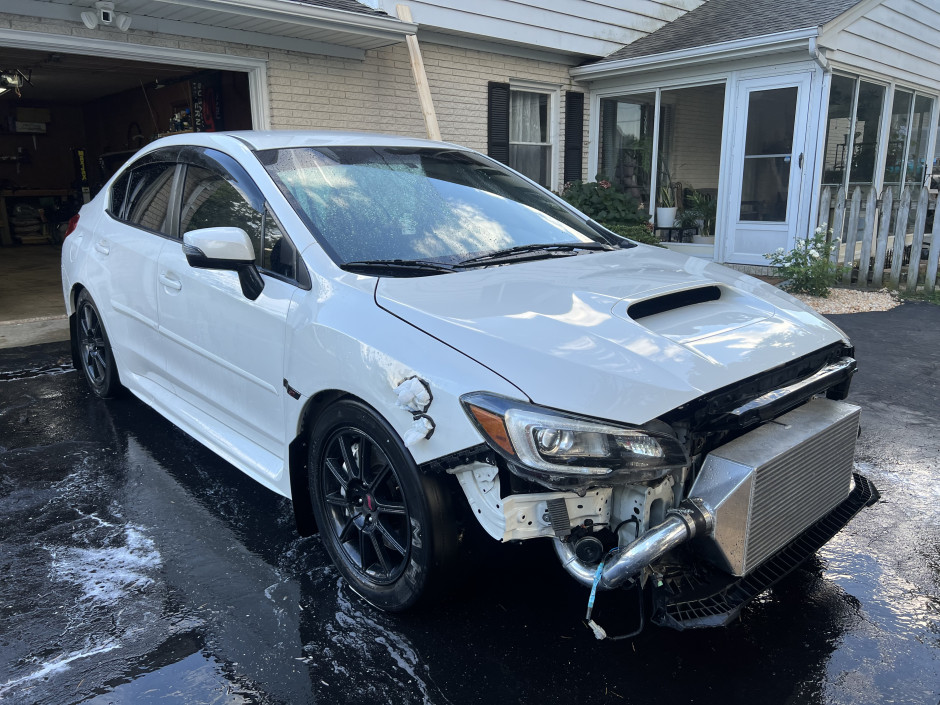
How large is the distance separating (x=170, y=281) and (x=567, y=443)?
2375 millimetres

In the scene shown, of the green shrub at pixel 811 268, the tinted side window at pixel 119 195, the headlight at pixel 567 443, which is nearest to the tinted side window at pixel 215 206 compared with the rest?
the tinted side window at pixel 119 195

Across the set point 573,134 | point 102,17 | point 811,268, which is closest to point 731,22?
point 573,134

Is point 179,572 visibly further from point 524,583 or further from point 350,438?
point 524,583

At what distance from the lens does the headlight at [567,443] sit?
198 centimetres

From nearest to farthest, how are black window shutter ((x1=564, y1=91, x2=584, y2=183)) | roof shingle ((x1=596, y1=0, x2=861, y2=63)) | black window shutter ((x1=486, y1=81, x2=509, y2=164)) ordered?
roof shingle ((x1=596, y1=0, x2=861, y2=63)) < black window shutter ((x1=486, y1=81, x2=509, y2=164)) < black window shutter ((x1=564, y1=91, x2=584, y2=183))

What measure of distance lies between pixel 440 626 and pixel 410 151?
224 cm

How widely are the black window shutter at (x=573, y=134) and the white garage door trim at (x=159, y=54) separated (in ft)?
17.0

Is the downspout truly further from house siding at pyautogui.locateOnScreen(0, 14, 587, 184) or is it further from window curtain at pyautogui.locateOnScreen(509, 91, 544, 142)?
window curtain at pyautogui.locateOnScreen(509, 91, 544, 142)

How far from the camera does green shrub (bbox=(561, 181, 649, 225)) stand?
34.9 ft

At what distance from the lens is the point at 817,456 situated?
2406 mm

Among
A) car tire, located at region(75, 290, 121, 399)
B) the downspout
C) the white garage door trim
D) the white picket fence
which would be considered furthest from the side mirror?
the downspout

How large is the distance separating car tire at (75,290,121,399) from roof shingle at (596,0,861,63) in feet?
28.6

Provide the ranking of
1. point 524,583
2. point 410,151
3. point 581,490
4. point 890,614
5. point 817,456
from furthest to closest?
1. point 410,151
2. point 524,583
3. point 890,614
4. point 817,456
5. point 581,490

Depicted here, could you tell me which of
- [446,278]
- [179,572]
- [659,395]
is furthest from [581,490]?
[179,572]
